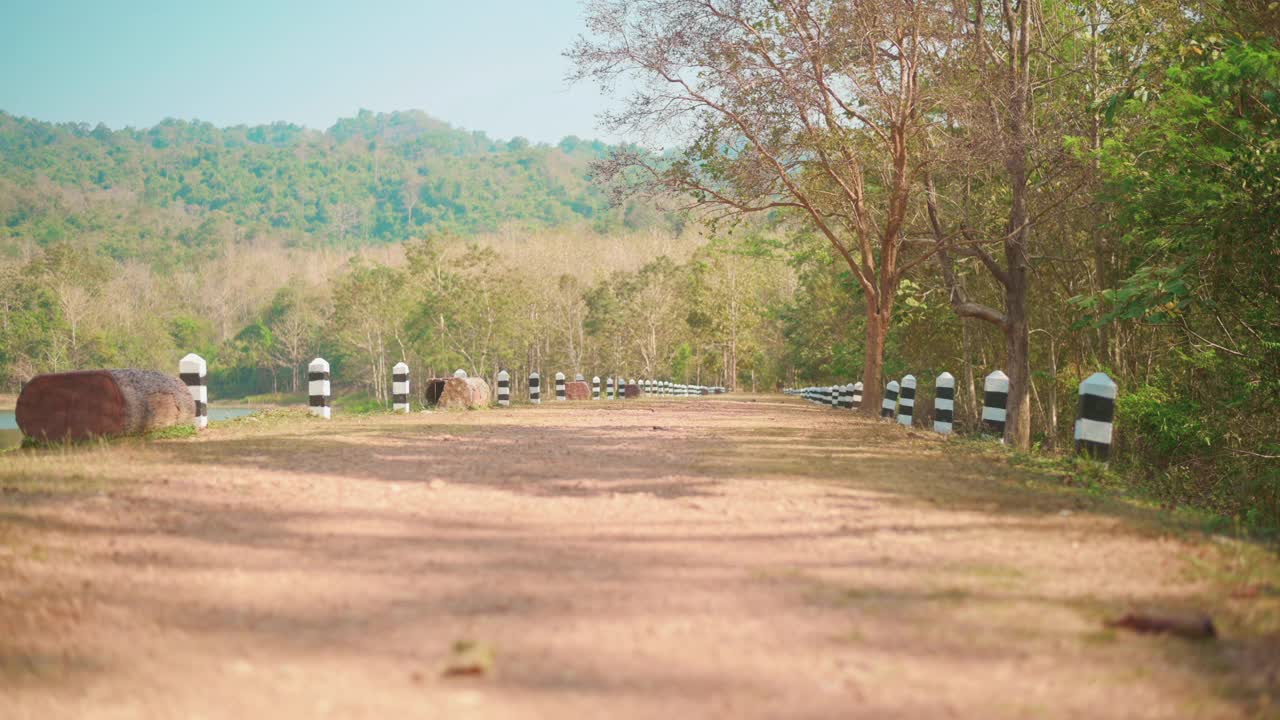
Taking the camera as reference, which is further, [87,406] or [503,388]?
[503,388]

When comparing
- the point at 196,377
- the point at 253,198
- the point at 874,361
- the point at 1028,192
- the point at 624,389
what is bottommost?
the point at 624,389

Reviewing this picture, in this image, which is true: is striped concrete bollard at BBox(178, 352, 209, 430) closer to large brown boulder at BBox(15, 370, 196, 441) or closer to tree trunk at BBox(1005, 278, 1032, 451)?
large brown boulder at BBox(15, 370, 196, 441)

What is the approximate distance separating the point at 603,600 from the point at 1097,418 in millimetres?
6866

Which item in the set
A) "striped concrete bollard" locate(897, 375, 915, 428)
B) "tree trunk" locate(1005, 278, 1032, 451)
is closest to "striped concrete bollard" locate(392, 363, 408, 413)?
"striped concrete bollard" locate(897, 375, 915, 428)

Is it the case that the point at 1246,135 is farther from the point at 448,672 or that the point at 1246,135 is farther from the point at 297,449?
the point at 448,672

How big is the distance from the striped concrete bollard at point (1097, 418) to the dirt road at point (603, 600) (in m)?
3.13

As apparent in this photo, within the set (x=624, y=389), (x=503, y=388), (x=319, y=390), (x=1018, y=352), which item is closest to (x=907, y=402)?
(x=1018, y=352)

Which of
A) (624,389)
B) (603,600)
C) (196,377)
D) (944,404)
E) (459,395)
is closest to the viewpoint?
(603,600)

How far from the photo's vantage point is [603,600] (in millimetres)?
3268

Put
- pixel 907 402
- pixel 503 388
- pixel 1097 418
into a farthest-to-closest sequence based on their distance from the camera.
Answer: pixel 503 388, pixel 907 402, pixel 1097 418

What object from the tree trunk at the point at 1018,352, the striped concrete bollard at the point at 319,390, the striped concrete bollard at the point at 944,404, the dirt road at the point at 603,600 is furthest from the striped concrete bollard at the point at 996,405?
the striped concrete bollard at the point at 319,390

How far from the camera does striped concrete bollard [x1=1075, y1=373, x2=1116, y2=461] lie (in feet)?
28.8

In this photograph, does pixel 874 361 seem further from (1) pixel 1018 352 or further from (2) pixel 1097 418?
(2) pixel 1097 418

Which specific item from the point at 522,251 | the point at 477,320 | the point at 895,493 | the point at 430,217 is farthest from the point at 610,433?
the point at 430,217
